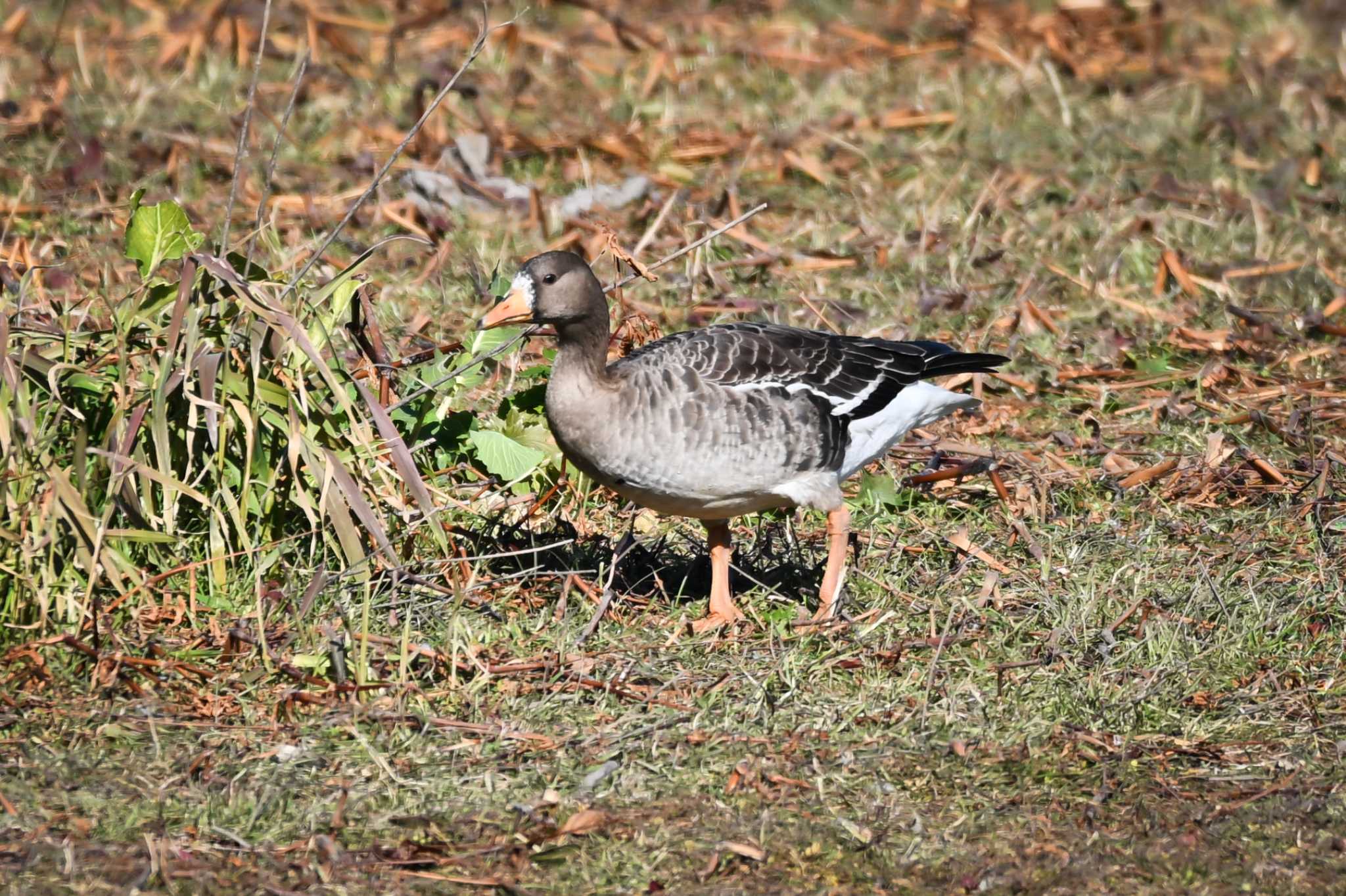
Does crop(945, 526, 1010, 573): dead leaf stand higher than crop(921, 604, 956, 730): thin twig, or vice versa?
crop(921, 604, 956, 730): thin twig

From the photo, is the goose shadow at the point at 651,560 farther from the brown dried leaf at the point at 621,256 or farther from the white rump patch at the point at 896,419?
the brown dried leaf at the point at 621,256

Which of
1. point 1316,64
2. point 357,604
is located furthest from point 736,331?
point 1316,64

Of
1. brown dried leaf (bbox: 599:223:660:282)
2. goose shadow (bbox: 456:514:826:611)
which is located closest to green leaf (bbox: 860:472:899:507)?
goose shadow (bbox: 456:514:826:611)

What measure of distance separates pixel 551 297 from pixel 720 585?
124 centimetres

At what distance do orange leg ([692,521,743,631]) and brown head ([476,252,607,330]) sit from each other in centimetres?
96

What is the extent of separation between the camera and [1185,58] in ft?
40.7

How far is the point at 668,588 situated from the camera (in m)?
6.28

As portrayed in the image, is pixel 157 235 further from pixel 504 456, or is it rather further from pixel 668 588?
pixel 668 588

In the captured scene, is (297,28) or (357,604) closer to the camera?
(357,604)

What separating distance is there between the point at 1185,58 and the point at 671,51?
4.00 meters

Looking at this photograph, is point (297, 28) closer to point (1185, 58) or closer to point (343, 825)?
point (1185, 58)

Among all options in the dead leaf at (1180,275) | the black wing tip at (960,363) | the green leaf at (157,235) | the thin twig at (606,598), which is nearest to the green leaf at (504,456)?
the thin twig at (606,598)

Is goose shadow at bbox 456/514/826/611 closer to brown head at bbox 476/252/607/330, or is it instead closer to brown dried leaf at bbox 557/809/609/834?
brown head at bbox 476/252/607/330

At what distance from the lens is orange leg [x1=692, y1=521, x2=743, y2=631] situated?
588 cm
